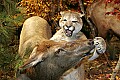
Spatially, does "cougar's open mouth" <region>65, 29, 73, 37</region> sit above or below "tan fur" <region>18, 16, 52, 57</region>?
above

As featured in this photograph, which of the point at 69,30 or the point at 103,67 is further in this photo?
the point at 103,67

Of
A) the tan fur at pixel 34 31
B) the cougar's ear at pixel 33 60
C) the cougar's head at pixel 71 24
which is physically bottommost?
the tan fur at pixel 34 31

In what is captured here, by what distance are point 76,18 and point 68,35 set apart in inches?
6.6

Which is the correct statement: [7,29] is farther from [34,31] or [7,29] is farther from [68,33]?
[34,31]

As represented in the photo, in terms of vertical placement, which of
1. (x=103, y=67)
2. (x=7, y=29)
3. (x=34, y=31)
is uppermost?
(x=7, y=29)

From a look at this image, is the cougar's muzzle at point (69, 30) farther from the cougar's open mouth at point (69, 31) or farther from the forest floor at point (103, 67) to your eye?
the forest floor at point (103, 67)

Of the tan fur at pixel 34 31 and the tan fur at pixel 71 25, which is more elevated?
the tan fur at pixel 71 25

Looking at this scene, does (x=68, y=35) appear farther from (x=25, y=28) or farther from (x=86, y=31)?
(x=86, y=31)

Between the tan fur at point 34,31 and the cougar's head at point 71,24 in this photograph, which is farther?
the tan fur at point 34,31

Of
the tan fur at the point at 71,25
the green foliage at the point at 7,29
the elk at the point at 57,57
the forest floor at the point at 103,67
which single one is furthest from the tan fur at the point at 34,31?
the forest floor at the point at 103,67

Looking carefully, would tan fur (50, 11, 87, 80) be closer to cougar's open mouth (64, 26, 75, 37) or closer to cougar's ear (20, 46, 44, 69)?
cougar's open mouth (64, 26, 75, 37)

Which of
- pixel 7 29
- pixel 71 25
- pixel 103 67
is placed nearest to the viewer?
pixel 7 29

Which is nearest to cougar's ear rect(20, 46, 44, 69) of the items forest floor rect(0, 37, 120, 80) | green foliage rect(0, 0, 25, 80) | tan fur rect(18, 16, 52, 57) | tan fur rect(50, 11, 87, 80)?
green foliage rect(0, 0, 25, 80)

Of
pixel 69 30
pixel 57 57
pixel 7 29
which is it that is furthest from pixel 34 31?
pixel 57 57
